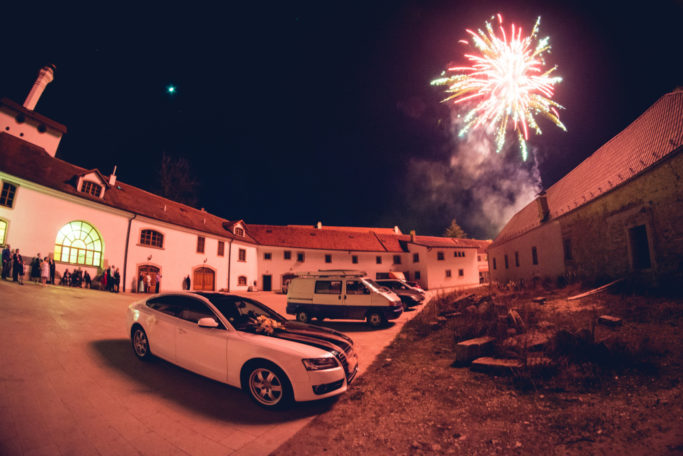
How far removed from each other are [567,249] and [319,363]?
1867 centimetres

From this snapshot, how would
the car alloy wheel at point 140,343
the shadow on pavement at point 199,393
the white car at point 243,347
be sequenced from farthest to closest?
the car alloy wheel at point 140,343 < the white car at point 243,347 < the shadow on pavement at point 199,393

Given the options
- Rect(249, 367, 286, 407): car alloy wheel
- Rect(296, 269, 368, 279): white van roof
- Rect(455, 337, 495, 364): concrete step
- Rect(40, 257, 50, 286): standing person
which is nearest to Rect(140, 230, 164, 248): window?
Rect(40, 257, 50, 286): standing person

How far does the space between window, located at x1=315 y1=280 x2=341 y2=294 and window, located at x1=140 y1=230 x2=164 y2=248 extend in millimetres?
15166

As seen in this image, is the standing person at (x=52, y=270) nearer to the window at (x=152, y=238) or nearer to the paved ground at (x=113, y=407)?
the window at (x=152, y=238)

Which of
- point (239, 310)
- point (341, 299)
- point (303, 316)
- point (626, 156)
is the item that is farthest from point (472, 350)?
point (626, 156)

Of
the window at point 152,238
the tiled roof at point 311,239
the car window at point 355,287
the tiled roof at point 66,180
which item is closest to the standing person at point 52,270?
the tiled roof at point 66,180

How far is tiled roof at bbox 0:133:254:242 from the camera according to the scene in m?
14.5

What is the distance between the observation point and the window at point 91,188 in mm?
16906

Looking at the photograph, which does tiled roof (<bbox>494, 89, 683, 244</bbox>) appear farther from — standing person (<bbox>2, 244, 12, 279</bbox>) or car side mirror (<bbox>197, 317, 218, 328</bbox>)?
standing person (<bbox>2, 244, 12, 279</bbox>)

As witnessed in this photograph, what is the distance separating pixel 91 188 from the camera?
17328 mm

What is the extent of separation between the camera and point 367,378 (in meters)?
5.49

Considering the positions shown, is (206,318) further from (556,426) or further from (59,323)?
(59,323)

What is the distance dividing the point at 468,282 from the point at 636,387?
37.8 meters

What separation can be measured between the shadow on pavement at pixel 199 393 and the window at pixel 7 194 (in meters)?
14.2
